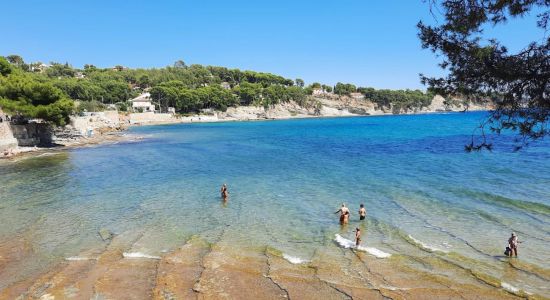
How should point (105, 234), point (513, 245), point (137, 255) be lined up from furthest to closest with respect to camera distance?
point (105, 234) < point (137, 255) < point (513, 245)

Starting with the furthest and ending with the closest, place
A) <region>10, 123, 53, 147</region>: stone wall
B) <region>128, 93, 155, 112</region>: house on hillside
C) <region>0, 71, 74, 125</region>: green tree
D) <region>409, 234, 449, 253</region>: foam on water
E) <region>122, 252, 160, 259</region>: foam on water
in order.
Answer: <region>128, 93, 155, 112</region>: house on hillside
<region>10, 123, 53, 147</region>: stone wall
<region>0, 71, 74, 125</region>: green tree
<region>409, 234, 449, 253</region>: foam on water
<region>122, 252, 160, 259</region>: foam on water

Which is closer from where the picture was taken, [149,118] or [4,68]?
[4,68]

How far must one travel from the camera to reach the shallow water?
16.6 meters

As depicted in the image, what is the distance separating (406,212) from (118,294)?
54.6ft

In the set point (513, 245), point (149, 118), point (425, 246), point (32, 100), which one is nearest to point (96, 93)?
point (149, 118)

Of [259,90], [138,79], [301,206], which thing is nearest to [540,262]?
[301,206]

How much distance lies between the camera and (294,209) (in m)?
24.2

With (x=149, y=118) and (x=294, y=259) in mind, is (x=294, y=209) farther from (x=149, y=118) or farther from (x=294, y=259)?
(x=149, y=118)

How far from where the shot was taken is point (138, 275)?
14.1 metres

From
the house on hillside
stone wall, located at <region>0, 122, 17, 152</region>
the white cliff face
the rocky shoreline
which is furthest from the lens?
the house on hillside

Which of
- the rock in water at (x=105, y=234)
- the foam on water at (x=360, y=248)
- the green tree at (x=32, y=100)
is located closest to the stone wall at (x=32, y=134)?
the green tree at (x=32, y=100)

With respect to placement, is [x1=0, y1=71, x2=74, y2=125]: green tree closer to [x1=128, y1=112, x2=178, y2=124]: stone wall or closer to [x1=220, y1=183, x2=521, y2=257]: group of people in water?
[x1=220, y1=183, x2=521, y2=257]: group of people in water

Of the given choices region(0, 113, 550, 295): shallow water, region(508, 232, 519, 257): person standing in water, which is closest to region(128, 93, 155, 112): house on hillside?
region(0, 113, 550, 295): shallow water

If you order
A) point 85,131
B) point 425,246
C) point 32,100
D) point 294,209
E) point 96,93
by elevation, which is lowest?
point 294,209
